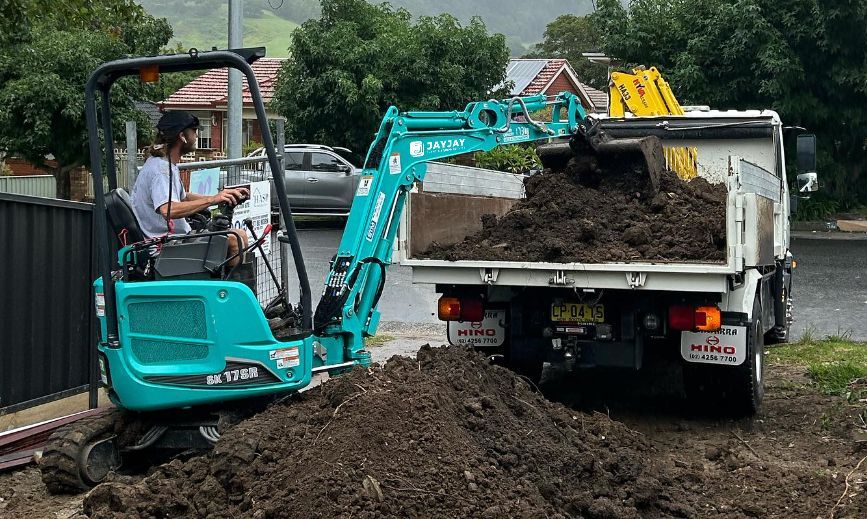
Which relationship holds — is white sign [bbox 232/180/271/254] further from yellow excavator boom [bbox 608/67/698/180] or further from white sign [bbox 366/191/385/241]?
yellow excavator boom [bbox 608/67/698/180]

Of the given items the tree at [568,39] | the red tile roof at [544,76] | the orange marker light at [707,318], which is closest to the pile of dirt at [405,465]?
the orange marker light at [707,318]

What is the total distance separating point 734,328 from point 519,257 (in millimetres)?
1659

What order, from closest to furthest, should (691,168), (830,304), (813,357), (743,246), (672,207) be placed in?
(743,246), (672,207), (691,168), (813,357), (830,304)

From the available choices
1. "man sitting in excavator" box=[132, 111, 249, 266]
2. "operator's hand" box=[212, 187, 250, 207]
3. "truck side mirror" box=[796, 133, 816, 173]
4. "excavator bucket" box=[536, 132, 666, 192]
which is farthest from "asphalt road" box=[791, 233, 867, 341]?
"man sitting in excavator" box=[132, 111, 249, 266]

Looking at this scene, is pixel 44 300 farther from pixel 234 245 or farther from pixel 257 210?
pixel 234 245

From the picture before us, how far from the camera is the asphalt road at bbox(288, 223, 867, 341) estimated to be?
13.5 m

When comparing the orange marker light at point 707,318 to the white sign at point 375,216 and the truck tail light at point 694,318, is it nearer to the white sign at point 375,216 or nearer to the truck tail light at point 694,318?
the truck tail light at point 694,318

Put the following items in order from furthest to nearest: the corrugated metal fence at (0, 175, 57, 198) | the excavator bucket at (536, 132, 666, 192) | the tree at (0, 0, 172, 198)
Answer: the tree at (0, 0, 172, 198) → the corrugated metal fence at (0, 175, 57, 198) → the excavator bucket at (536, 132, 666, 192)

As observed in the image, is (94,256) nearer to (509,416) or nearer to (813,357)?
(509,416)

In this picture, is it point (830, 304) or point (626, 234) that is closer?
point (626, 234)

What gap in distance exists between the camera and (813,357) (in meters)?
10.9

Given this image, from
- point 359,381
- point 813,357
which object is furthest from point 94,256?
point 813,357

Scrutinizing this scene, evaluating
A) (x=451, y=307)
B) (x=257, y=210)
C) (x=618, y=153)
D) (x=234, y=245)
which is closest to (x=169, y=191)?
(x=234, y=245)

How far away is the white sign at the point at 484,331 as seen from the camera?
872 cm
